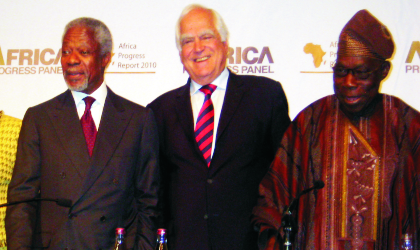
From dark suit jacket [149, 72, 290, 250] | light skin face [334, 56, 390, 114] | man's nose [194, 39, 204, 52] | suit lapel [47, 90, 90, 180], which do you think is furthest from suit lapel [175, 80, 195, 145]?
light skin face [334, 56, 390, 114]

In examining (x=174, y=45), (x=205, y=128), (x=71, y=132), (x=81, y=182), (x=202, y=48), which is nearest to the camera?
(x=81, y=182)

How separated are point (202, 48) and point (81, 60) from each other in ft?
2.32

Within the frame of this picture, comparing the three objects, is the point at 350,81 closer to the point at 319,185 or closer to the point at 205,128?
the point at 319,185

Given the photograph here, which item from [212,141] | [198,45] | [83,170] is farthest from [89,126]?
[198,45]

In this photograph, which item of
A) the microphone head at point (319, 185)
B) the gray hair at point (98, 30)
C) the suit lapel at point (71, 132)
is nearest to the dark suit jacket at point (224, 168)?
the suit lapel at point (71, 132)

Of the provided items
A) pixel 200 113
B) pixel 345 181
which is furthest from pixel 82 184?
pixel 345 181

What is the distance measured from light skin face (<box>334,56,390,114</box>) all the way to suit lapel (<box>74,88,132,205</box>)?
120cm

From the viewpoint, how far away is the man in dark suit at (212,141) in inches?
125

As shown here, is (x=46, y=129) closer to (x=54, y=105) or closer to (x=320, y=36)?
(x=54, y=105)

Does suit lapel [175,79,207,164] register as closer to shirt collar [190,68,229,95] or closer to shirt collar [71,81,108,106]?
shirt collar [190,68,229,95]

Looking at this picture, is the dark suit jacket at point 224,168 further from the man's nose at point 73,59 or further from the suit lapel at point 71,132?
the man's nose at point 73,59

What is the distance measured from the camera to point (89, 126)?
129 inches

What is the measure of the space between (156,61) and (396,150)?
191cm

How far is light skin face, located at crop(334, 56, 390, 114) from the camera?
9.55 feet
